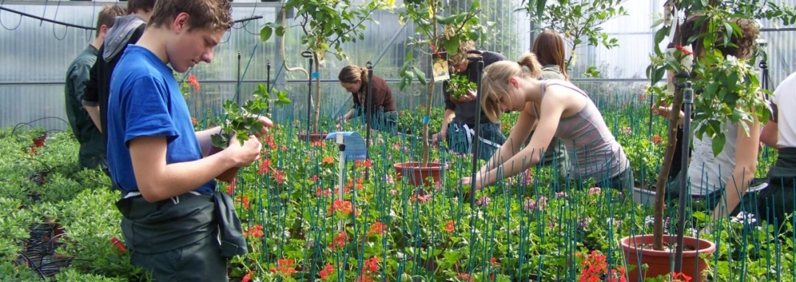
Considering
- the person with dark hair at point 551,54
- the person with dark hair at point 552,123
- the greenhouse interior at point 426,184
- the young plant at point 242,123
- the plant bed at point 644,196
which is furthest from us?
the person with dark hair at point 551,54

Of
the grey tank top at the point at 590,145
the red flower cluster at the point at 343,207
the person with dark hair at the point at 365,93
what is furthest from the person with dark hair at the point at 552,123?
the person with dark hair at the point at 365,93

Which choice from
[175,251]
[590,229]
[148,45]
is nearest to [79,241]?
[175,251]

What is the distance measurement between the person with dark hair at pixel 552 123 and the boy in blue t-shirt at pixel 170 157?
134 cm

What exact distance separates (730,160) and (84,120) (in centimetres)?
255

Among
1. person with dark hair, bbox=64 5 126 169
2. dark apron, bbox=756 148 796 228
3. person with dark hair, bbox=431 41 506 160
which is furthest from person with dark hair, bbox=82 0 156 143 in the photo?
person with dark hair, bbox=431 41 506 160

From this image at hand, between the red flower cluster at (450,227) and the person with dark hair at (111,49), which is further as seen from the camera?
the red flower cluster at (450,227)

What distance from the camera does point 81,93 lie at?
3.34m

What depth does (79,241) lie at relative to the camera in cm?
214

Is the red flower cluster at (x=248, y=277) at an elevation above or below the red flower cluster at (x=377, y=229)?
below

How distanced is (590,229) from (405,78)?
3.94 ft

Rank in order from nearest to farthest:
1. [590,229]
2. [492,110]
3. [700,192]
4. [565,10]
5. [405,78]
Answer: [590,229]
[700,192]
[492,110]
[405,78]
[565,10]

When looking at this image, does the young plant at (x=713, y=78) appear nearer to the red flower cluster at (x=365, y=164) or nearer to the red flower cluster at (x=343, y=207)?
the red flower cluster at (x=343, y=207)

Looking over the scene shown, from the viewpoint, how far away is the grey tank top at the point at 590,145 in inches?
126

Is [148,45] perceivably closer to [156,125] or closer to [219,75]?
[156,125]
